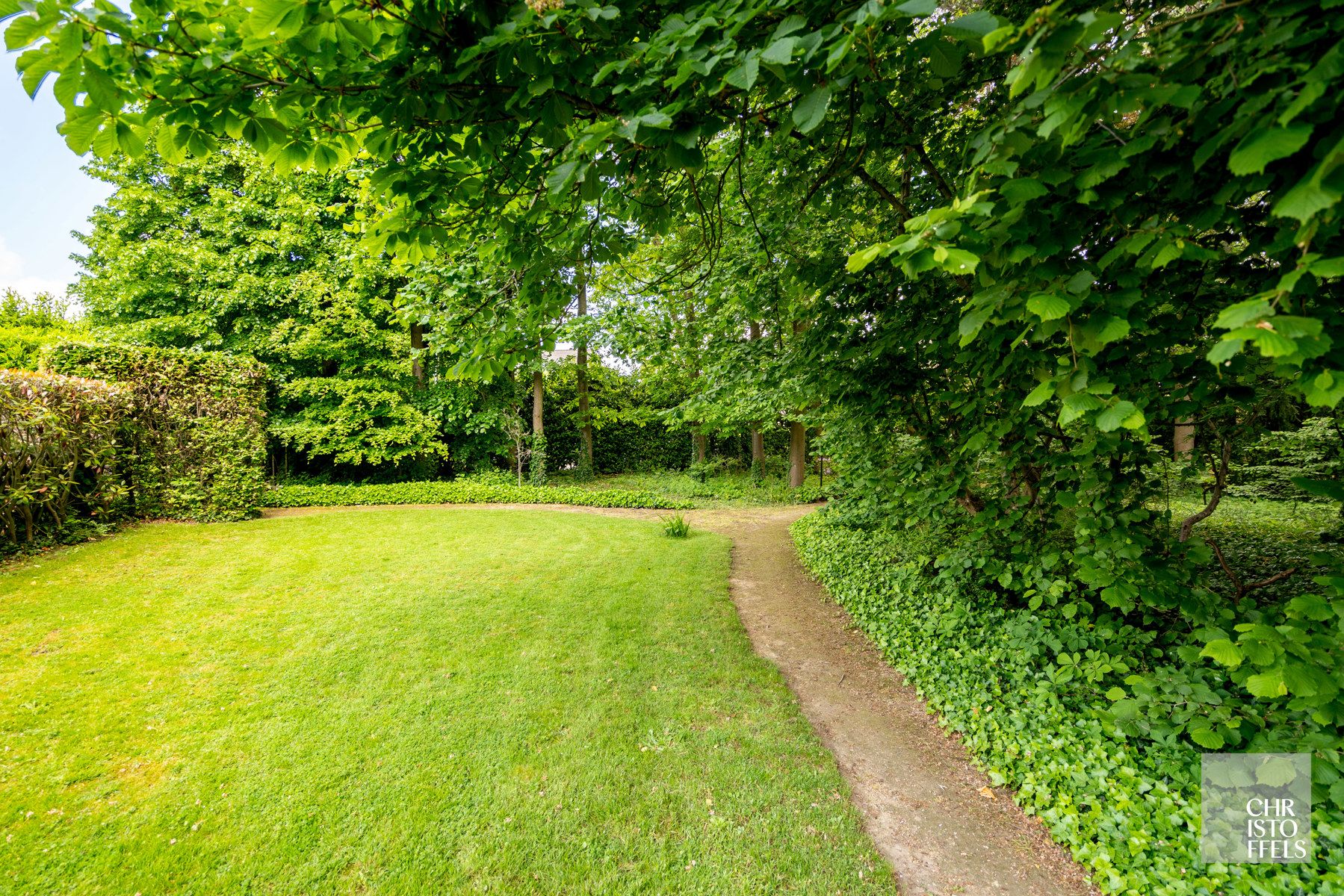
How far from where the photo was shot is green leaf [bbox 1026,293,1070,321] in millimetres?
1525

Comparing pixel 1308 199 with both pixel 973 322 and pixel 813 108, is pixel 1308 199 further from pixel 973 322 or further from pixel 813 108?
pixel 813 108

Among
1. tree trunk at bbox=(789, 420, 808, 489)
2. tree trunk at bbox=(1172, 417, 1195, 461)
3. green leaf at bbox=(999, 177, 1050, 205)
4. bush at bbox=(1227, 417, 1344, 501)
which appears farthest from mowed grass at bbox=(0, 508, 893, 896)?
tree trunk at bbox=(789, 420, 808, 489)

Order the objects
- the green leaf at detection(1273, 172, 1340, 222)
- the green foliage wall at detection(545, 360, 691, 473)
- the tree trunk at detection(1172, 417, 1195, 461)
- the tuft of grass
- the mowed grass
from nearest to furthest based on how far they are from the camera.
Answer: the green leaf at detection(1273, 172, 1340, 222) → the mowed grass → the tree trunk at detection(1172, 417, 1195, 461) → the tuft of grass → the green foliage wall at detection(545, 360, 691, 473)

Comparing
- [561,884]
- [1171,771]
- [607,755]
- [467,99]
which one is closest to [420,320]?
[467,99]

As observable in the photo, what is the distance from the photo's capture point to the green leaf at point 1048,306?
1.53m

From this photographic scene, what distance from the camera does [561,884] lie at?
2.15 meters

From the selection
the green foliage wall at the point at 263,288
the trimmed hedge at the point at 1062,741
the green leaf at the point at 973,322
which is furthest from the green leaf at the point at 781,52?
the green foliage wall at the point at 263,288

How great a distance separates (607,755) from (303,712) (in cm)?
213

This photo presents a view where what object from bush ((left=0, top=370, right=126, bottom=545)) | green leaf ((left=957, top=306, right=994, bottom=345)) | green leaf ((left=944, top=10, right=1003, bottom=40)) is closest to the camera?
green leaf ((left=944, top=10, right=1003, bottom=40))

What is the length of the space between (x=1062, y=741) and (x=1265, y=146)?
2.95 metres

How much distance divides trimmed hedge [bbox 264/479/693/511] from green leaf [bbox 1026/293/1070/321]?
11366 mm

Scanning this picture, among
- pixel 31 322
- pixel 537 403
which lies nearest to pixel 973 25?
pixel 537 403

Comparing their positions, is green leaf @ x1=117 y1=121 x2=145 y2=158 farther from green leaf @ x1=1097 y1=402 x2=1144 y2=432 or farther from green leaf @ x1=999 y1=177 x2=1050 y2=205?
green leaf @ x1=1097 y1=402 x2=1144 y2=432

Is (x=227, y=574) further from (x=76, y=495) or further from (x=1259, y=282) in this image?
(x=1259, y=282)
